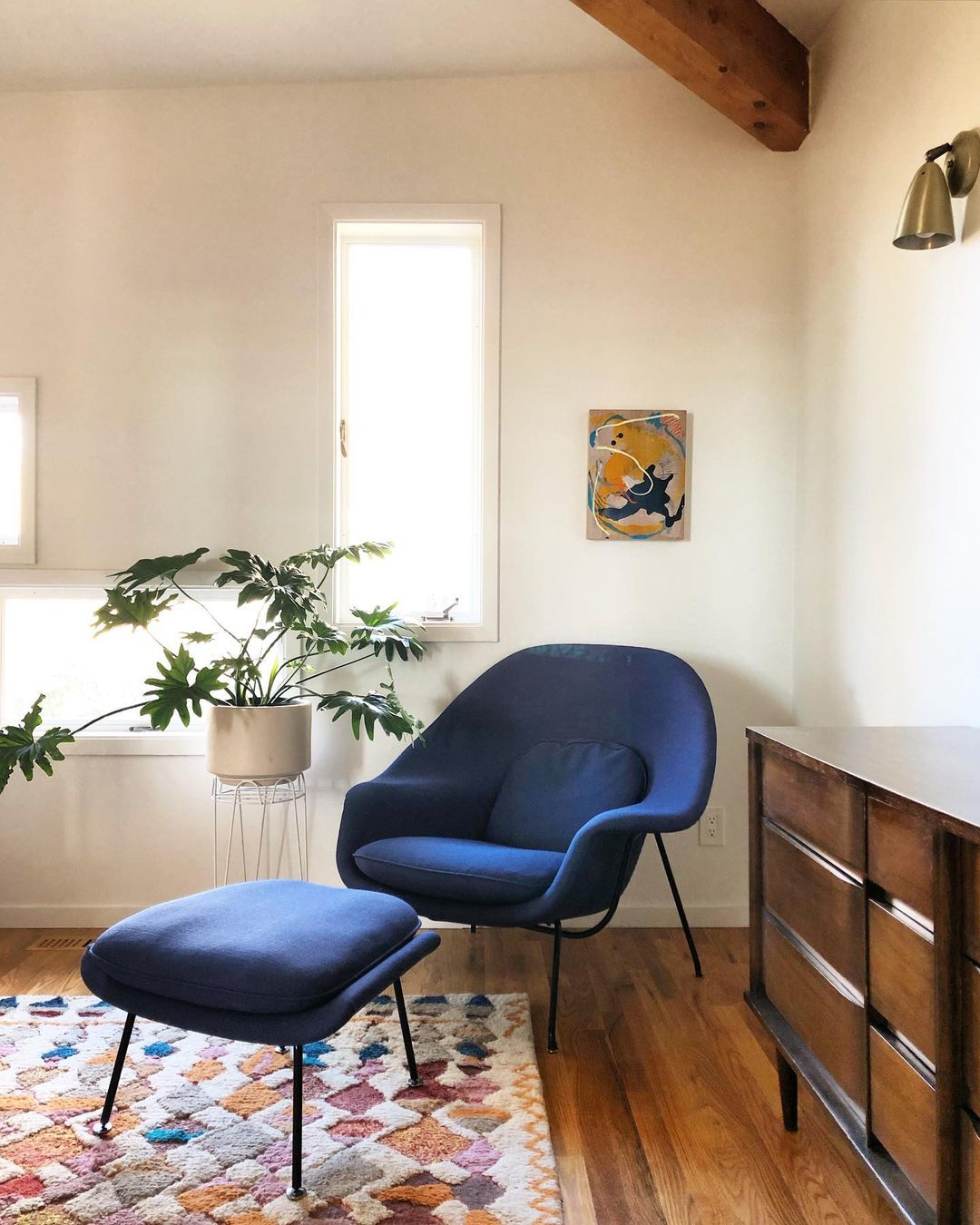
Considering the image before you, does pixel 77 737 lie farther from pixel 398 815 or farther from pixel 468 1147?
pixel 468 1147

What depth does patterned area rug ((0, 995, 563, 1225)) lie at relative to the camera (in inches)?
61.1

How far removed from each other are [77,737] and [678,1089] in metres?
2.16

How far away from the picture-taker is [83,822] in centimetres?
302

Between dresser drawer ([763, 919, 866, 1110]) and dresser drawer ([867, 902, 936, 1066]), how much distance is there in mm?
95

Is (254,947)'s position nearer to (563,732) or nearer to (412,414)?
(563,732)

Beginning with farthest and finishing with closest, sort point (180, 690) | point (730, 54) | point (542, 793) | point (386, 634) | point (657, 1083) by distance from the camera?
point (386, 634), point (542, 793), point (730, 54), point (180, 690), point (657, 1083)

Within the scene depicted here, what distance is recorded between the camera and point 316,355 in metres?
3.03

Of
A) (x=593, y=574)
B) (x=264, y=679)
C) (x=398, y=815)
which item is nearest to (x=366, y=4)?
(x=593, y=574)

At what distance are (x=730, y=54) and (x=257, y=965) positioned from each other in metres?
2.64

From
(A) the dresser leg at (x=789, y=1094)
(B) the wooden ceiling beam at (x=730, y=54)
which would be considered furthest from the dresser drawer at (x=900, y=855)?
(B) the wooden ceiling beam at (x=730, y=54)

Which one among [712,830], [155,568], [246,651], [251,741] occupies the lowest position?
[712,830]

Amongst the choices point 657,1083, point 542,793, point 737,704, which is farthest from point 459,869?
point 737,704

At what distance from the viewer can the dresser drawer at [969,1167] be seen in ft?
3.65

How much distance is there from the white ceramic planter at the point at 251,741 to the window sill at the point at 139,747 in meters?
0.40
